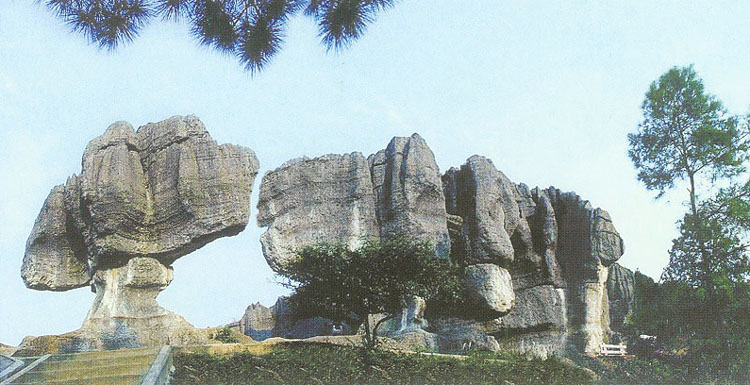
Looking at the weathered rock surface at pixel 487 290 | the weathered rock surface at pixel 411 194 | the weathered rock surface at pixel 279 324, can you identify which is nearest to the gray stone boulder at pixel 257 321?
the weathered rock surface at pixel 279 324

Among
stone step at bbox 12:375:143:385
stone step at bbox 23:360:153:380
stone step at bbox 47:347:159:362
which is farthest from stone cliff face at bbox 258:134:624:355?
stone step at bbox 12:375:143:385

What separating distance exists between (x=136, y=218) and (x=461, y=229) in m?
11.7

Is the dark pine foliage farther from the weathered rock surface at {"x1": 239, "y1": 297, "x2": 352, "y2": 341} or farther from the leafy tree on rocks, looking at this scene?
the weathered rock surface at {"x1": 239, "y1": 297, "x2": 352, "y2": 341}

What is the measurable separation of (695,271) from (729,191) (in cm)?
306

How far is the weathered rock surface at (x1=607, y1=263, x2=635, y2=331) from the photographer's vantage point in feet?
117

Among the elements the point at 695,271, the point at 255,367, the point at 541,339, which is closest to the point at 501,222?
the point at 541,339

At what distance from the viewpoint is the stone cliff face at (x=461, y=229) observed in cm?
2545

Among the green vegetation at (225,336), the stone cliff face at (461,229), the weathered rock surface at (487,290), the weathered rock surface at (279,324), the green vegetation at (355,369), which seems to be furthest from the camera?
the weathered rock surface at (279,324)

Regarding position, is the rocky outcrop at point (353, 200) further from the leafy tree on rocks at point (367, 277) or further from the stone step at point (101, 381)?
the stone step at point (101, 381)

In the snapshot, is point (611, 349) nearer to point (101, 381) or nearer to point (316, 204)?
point (316, 204)

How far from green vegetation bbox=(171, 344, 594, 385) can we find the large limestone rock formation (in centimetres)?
860

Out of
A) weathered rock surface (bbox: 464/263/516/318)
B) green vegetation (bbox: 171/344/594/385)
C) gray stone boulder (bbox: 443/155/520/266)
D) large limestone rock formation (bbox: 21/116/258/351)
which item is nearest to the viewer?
green vegetation (bbox: 171/344/594/385)

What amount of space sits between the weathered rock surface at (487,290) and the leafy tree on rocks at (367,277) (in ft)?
21.9

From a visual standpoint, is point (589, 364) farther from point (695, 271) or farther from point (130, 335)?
point (130, 335)
